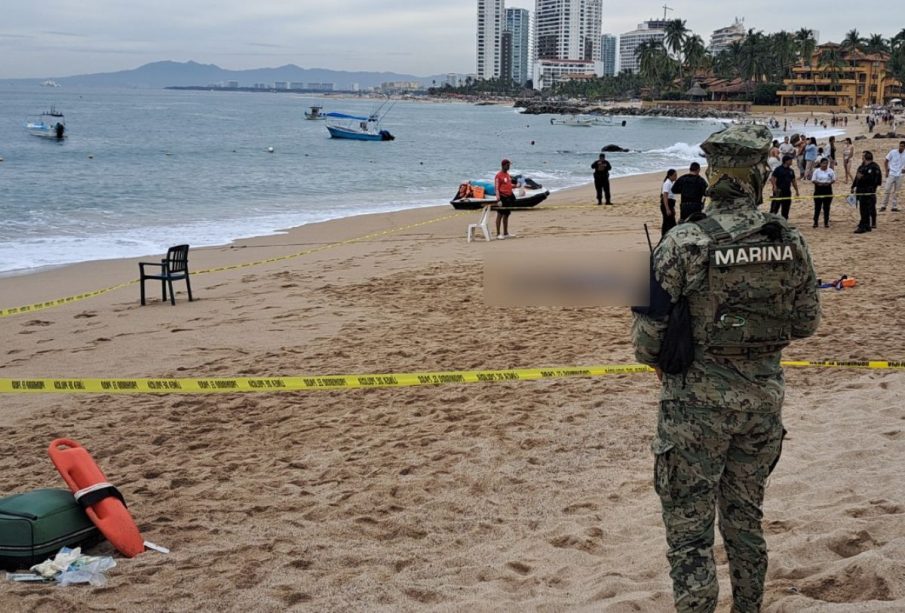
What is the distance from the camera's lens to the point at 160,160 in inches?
2089

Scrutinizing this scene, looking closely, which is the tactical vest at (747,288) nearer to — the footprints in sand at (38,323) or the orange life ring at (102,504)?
the orange life ring at (102,504)

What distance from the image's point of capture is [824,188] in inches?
673

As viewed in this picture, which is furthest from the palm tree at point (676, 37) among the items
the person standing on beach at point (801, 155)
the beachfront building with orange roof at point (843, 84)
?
the person standing on beach at point (801, 155)

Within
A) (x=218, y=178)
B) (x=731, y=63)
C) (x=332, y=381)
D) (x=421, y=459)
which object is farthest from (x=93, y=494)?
(x=731, y=63)

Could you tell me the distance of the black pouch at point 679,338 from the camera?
10.1ft

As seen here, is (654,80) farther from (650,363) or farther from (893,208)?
(650,363)

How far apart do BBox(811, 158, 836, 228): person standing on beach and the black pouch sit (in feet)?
49.9

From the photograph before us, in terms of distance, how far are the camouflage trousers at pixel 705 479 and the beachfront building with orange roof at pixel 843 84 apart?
14545 cm

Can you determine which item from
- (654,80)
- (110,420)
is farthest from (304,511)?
(654,80)

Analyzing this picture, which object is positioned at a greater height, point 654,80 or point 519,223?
point 654,80

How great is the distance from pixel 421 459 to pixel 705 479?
10.3 ft

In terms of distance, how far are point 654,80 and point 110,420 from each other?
18001 centimetres

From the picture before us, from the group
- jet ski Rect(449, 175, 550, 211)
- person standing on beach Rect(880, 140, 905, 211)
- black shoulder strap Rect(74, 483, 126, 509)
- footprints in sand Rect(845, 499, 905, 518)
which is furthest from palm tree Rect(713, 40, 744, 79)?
black shoulder strap Rect(74, 483, 126, 509)

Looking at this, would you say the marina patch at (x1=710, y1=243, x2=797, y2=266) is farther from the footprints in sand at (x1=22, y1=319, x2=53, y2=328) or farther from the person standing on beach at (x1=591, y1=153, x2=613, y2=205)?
the person standing on beach at (x1=591, y1=153, x2=613, y2=205)
